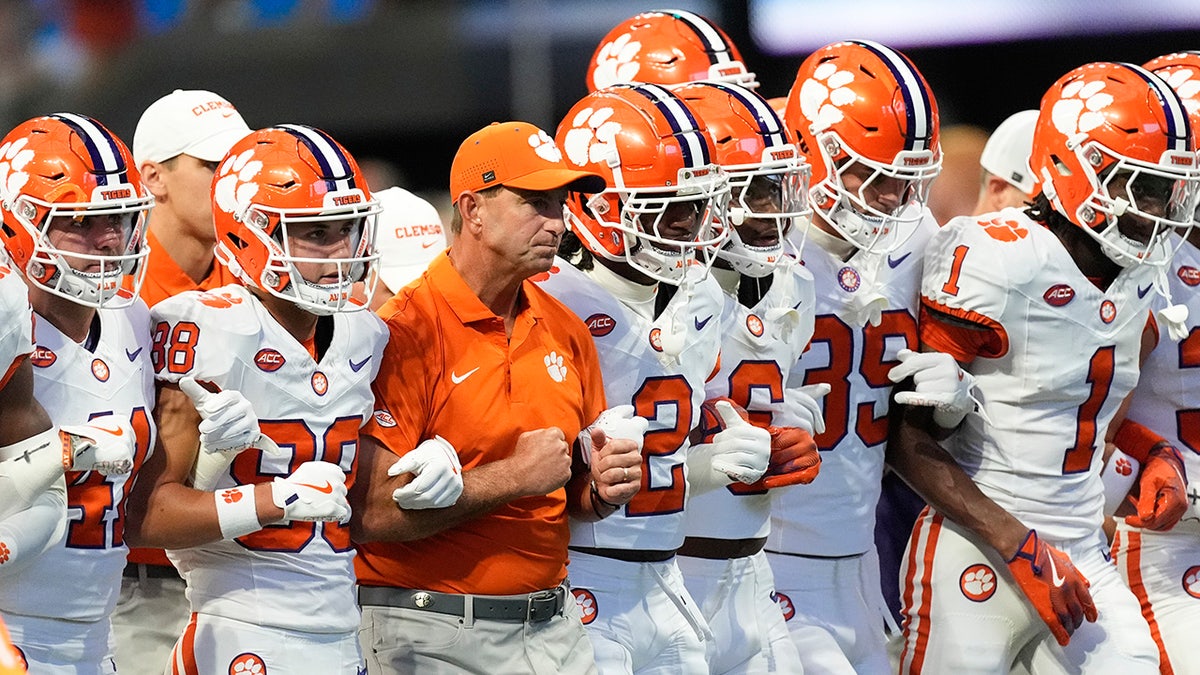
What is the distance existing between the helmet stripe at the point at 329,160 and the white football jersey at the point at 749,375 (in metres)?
1.05

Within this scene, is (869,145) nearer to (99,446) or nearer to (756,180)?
(756,180)

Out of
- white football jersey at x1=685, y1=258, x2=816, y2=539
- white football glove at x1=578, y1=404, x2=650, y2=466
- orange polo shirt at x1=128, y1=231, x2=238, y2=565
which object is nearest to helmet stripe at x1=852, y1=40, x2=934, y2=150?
white football jersey at x1=685, y1=258, x2=816, y2=539

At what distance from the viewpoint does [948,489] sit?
4.64m

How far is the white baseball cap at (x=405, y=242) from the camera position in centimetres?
518

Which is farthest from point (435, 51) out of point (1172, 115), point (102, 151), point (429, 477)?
point (429, 477)

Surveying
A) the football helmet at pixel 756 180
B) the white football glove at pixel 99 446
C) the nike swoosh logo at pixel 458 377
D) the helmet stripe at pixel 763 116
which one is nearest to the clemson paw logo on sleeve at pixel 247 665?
the white football glove at pixel 99 446

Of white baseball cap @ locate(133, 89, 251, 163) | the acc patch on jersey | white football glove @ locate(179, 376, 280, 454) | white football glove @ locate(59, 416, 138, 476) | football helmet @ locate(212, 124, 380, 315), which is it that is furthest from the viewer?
white baseball cap @ locate(133, 89, 251, 163)

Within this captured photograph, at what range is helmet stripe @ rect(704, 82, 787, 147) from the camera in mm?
4430

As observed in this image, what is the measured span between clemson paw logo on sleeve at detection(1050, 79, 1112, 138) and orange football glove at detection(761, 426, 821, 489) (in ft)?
3.55

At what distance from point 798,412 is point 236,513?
58.5 inches

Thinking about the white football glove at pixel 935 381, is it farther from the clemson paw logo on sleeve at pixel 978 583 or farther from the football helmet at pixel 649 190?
the football helmet at pixel 649 190

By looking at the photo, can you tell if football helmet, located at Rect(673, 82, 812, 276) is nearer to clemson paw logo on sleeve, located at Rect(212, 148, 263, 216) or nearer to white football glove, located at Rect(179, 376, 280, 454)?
clemson paw logo on sleeve, located at Rect(212, 148, 263, 216)

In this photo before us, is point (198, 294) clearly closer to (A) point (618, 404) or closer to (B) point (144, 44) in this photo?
(A) point (618, 404)

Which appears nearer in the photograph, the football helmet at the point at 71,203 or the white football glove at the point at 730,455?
the football helmet at the point at 71,203
